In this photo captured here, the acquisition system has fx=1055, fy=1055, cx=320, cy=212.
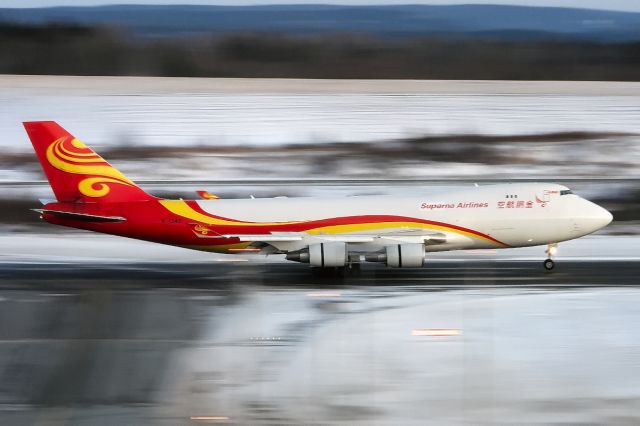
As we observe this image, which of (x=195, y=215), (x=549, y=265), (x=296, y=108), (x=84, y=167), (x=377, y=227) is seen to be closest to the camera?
(x=377, y=227)

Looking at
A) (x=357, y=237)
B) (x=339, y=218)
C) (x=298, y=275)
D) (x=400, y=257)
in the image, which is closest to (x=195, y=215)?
(x=298, y=275)

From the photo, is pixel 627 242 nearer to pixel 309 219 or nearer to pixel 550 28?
pixel 309 219

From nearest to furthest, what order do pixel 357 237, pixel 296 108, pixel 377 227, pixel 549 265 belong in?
pixel 357 237, pixel 377 227, pixel 549 265, pixel 296 108

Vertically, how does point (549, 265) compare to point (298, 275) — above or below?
above

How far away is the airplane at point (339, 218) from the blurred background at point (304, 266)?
1132mm

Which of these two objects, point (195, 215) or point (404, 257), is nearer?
point (404, 257)

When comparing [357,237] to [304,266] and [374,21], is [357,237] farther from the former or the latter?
[374,21]

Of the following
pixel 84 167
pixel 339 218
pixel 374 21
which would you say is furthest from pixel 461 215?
pixel 374 21

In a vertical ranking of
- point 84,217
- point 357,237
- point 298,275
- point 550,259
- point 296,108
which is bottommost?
point 298,275

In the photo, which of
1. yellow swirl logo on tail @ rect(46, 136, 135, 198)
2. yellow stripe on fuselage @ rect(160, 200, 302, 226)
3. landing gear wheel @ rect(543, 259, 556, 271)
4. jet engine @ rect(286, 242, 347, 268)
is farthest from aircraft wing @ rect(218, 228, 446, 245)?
yellow swirl logo on tail @ rect(46, 136, 135, 198)

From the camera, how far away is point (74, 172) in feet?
111

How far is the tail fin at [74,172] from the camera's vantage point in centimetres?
3384

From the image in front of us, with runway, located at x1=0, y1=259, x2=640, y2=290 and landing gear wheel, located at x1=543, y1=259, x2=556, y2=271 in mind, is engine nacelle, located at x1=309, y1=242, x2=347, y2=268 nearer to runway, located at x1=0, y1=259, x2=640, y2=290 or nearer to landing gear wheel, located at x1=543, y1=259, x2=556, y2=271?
runway, located at x1=0, y1=259, x2=640, y2=290

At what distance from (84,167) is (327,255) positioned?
28.0 ft
